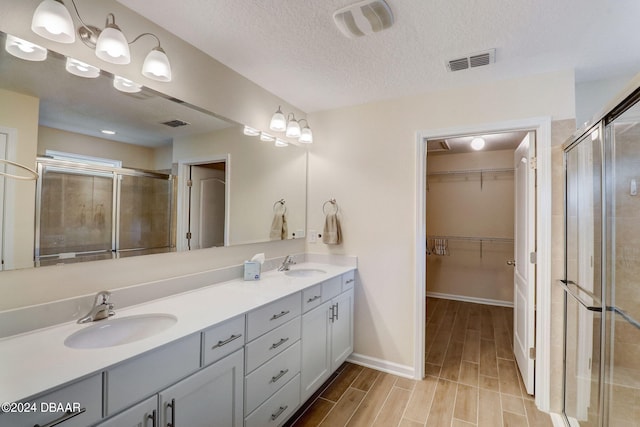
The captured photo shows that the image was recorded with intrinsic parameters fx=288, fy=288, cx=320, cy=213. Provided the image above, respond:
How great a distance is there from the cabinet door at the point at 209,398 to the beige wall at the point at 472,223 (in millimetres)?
4037

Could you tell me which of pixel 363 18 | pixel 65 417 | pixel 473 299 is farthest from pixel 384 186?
pixel 473 299

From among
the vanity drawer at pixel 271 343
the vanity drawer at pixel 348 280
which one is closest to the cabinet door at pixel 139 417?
the vanity drawer at pixel 271 343

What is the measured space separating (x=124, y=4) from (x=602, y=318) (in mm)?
2918

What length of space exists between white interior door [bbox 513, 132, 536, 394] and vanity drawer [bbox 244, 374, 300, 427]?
1.73 m

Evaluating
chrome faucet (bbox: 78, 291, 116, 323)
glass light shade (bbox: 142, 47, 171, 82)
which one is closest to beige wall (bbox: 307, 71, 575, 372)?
glass light shade (bbox: 142, 47, 171, 82)

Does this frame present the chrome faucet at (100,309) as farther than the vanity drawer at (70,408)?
Yes

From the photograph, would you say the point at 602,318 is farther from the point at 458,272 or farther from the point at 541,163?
the point at 458,272

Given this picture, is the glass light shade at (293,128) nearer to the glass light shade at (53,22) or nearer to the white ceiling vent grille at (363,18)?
the white ceiling vent grille at (363,18)

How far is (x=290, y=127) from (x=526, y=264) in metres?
2.20

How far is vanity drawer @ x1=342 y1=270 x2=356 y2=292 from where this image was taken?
2479 mm

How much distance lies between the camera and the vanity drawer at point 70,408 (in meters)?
0.78

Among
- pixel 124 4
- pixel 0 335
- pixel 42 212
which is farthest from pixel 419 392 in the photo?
pixel 124 4

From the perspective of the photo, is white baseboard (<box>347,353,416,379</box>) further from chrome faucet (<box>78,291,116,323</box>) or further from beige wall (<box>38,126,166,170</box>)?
beige wall (<box>38,126,166,170</box>)

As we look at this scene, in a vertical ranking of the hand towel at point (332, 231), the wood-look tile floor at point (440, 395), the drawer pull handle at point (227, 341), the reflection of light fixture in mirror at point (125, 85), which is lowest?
the wood-look tile floor at point (440, 395)
